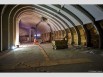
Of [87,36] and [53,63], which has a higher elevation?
[87,36]

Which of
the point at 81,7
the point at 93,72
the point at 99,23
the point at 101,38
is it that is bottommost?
the point at 93,72

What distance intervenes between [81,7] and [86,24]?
260 centimetres

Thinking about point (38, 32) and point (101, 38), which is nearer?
point (101, 38)

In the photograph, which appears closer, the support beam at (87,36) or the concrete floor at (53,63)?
the concrete floor at (53,63)

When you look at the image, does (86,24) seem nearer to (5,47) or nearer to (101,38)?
(101,38)

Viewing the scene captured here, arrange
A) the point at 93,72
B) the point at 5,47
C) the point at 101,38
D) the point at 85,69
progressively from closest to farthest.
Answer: the point at 93,72
the point at 85,69
the point at 101,38
the point at 5,47

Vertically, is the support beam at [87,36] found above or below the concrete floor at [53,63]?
above

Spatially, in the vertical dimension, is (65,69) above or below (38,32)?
below

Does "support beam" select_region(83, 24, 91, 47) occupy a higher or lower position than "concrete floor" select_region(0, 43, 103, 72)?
higher

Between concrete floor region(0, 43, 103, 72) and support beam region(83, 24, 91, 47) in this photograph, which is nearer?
concrete floor region(0, 43, 103, 72)

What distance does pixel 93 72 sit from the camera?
22.9ft

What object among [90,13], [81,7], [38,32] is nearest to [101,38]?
[90,13]

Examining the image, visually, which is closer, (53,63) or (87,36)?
(53,63)

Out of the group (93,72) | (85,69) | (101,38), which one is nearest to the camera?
(93,72)
